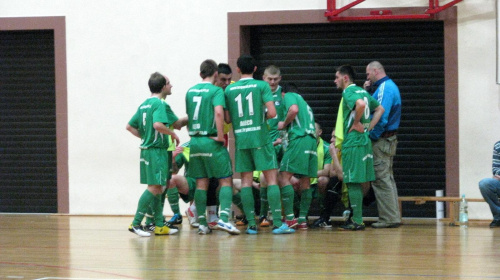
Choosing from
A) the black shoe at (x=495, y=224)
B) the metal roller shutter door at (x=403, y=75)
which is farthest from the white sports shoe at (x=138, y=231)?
the black shoe at (x=495, y=224)

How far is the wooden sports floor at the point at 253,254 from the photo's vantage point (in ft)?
20.8

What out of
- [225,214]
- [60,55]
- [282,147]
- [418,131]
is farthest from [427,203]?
[60,55]

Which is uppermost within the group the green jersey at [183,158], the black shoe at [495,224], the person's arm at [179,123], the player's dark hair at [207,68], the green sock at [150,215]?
the player's dark hair at [207,68]

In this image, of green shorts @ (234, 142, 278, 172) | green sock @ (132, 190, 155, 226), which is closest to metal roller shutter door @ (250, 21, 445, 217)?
green shorts @ (234, 142, 278, 172)

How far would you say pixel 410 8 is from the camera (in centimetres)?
1080

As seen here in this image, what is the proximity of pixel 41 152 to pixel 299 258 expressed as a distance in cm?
607

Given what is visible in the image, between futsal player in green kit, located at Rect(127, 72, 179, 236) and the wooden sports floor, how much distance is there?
1.23 ft

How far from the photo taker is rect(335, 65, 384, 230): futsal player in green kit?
9305 millimetres

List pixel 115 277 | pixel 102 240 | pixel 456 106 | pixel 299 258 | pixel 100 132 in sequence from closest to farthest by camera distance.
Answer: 1. pixel 115 277
2. pixel 299 258
3. pixel 102 240
4. pixel 456 106
5. pixel 100 132

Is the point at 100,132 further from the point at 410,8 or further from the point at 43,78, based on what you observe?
→ the point at 410,8

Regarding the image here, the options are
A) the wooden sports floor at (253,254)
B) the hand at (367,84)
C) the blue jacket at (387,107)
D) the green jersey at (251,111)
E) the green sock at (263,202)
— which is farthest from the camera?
the hand at (367,84)

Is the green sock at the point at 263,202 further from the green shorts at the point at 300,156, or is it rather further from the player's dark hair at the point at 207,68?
the player's dark hair at the point at 207,68

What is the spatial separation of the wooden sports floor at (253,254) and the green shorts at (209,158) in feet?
2.20

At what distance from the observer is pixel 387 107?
9.77 metres
